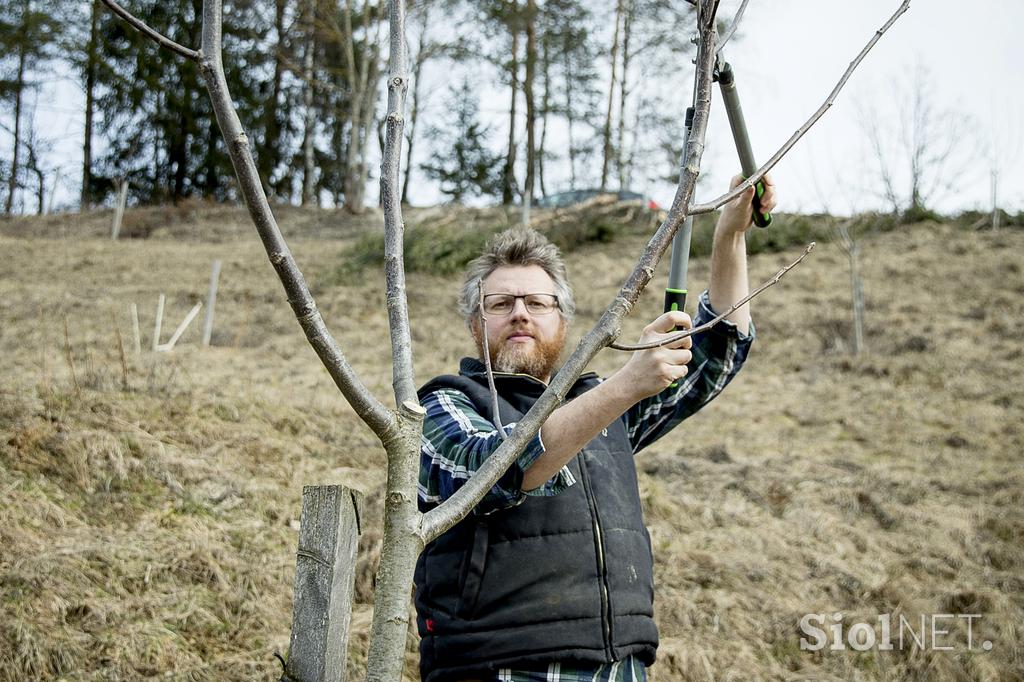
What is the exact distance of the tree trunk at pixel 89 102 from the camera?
21.8m

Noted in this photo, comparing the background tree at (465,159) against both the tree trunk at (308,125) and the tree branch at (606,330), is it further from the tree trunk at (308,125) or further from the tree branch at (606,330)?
the tree branch at (606,330)

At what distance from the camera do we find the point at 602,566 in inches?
73.5

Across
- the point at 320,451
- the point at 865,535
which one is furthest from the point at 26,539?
the point at 865,535

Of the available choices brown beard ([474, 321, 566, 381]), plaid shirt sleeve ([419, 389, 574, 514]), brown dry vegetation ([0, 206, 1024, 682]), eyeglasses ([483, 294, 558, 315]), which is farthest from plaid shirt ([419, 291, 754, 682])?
brown dry vegetation ([0, 206, 1024, 682])

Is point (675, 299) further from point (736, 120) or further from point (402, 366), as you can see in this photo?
point (402, 366)

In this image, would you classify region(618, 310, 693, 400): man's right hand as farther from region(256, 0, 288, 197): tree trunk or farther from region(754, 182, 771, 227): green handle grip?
region(256, 0, 288, 197): tree trunk

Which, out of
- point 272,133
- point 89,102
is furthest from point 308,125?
point 89,102

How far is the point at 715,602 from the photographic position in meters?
4.83

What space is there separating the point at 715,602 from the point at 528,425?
3980mm

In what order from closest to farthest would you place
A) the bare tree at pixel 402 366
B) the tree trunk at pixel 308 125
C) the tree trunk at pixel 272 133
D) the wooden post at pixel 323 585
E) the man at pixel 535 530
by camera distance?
the bare tree at pixel 402 366
the wooden post at pixel 323 585
the man at pixel 535 530
the tree trunk at pixel 308 125
the tree trunk at pixel 272 133

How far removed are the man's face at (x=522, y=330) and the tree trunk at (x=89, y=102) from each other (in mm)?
22880

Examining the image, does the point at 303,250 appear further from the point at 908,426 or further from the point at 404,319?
the point at 404,319

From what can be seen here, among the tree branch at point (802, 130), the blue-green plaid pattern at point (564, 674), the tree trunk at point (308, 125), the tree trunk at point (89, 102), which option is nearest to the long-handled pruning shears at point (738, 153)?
the tree branch at point (802, 130)

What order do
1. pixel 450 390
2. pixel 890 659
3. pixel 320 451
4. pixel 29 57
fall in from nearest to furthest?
pixel 450 390, pixel 890 659, pixel 320 451, pixel 29 57
